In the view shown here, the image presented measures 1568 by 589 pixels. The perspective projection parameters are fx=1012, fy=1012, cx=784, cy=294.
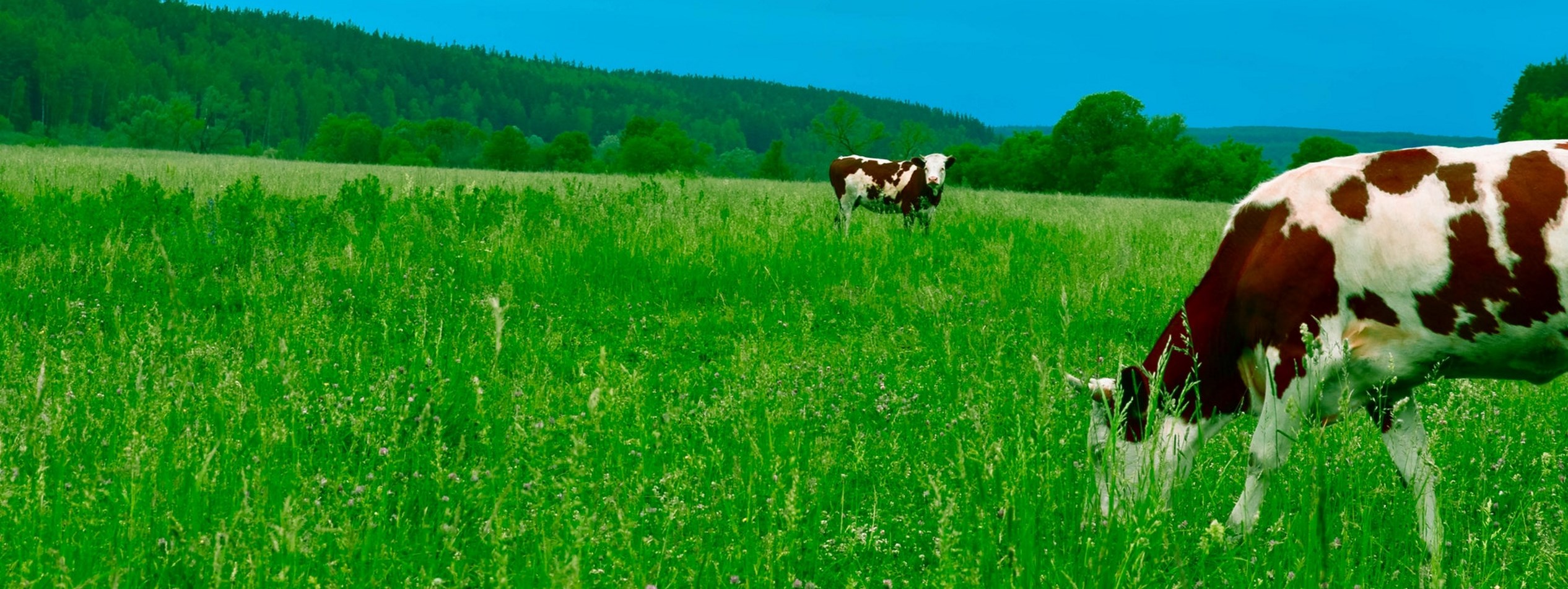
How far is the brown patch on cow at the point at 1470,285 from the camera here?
316 cm

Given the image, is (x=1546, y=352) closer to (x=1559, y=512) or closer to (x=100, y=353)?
(x=1559, y=512)

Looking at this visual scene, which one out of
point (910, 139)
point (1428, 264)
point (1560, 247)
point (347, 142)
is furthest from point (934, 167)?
point (347, 142)

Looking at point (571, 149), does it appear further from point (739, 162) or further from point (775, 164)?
point (775, 164)

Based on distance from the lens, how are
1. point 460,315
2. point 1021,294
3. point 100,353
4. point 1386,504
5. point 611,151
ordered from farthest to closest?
point 611,151 < point 1021,294 < point 460,315 < point 100,353 < point 1386,504

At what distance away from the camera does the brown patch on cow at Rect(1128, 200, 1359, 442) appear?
334 cm

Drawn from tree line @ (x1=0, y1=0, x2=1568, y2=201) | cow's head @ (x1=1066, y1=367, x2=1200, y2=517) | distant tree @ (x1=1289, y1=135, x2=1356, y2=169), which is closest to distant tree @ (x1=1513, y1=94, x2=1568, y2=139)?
tree line @ (x1=0, y1=0, x2=1568, y2=201)

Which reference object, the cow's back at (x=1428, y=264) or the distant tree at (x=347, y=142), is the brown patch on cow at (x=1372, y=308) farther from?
the distant tree at (x=347, y=142)

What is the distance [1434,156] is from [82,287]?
7.84m

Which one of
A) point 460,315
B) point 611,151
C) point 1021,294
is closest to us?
point 460,315

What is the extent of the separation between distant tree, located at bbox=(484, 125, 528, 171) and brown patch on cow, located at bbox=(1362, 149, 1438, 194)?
318ft

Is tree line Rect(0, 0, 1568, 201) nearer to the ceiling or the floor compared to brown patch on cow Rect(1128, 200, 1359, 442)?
nearer to the ceiling

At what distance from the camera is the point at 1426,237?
324cm

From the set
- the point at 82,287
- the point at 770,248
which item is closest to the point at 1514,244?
the point at 770,248

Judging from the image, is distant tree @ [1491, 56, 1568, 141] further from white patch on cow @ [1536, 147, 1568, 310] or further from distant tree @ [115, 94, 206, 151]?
distant tree @ [115, 94, 206, 151]
